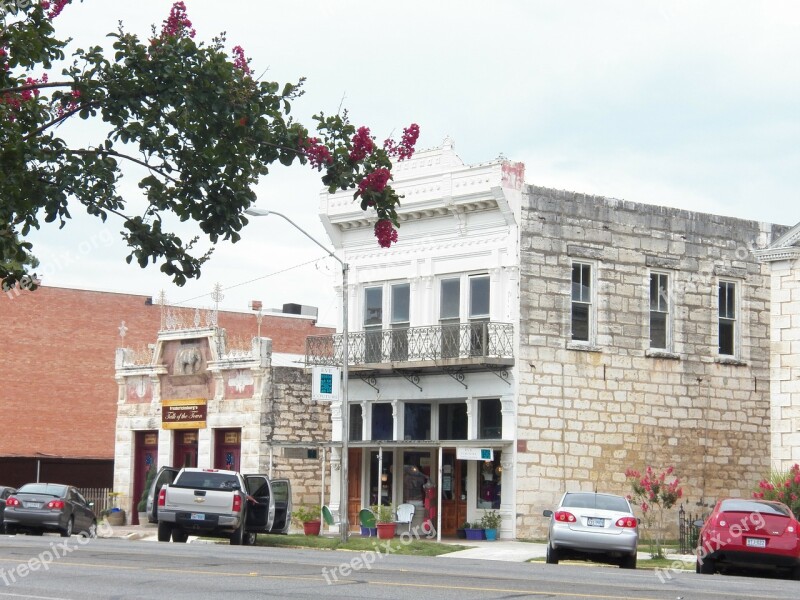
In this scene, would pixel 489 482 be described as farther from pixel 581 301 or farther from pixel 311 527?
pixel 581 301

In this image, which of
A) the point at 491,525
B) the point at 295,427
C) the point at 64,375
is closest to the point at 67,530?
the point at 295,427

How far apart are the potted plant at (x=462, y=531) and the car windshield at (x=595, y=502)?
988 centimetres

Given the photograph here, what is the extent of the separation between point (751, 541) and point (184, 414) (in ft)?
76.9

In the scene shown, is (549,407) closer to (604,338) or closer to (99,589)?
(604,338)

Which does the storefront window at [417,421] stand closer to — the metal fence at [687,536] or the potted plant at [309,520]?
the potted plant at [309,520]

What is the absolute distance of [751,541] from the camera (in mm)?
23703

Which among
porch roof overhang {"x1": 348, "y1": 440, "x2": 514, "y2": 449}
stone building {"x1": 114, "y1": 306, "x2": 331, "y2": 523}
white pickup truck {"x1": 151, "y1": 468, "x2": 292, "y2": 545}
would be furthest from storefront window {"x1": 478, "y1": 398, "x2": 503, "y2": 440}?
white pickup truck {"x1": 151, "y1": 468, "x2": 292, "y2": 545}

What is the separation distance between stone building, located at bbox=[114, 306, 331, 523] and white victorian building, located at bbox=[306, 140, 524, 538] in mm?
1518

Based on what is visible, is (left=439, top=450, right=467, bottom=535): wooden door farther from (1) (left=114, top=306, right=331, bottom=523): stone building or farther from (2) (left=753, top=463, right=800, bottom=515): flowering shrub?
(2) (left=753, top=463, right=800, bottom=515): flowering shrub

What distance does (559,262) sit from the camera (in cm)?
3644

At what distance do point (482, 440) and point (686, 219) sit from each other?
28.4 feet

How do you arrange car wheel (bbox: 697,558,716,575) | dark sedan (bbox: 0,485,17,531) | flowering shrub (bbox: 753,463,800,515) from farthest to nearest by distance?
1. dark sedan (bbox: 0,485,17,531)
2. flowering shrub (bbox: 753,463,800,515)
3. car wheel (bbox: 697,558,716,575)

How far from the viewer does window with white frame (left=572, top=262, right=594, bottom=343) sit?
36812 millimetres
